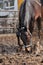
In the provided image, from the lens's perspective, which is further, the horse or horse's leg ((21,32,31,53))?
the horse

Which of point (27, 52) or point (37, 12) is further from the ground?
point (37, 12)

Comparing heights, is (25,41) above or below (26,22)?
below

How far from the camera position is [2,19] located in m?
9.11

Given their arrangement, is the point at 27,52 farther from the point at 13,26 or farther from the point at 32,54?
the point at 13,26

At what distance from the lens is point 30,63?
421 centimetres

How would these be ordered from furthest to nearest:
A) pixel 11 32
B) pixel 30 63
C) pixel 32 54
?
pixel 11 32 → pixel 32 54 → pixel 30 63

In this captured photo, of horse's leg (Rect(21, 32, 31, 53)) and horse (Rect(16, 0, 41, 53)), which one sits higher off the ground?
horse (Rect(16, 0, 41, 53))

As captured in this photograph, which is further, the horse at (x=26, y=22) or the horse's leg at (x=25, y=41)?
the horse at (x=26, y=22)

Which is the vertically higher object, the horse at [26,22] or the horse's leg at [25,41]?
the horse at [26,22]

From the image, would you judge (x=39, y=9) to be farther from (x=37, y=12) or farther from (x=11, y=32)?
(x=11, y=32)

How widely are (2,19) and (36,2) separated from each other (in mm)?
3433

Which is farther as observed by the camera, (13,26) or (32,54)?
(13,26)

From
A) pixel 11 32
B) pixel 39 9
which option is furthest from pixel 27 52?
pixel 11 32

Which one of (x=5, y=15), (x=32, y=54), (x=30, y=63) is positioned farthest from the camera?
(x=5, y=15)
